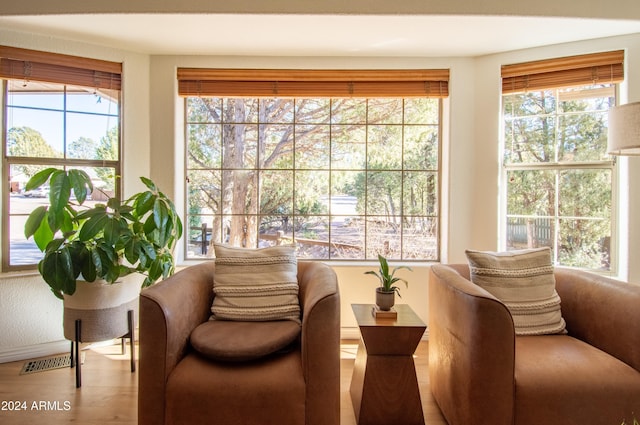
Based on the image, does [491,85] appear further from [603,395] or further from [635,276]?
[603,395]

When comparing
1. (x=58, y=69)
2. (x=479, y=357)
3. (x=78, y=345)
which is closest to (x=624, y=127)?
(x=479, y=357)

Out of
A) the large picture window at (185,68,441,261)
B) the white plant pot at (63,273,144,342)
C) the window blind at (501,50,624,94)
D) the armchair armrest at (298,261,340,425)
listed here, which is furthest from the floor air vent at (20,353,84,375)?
the window blind at (501,50,624,94)

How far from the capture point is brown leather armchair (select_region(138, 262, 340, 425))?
4.86 feet

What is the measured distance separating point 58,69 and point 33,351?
2056mm

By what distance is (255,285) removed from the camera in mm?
2049

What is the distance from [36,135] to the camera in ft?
8.73

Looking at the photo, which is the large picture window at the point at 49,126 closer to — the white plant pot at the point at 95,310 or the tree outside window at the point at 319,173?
the tree outside window at the point at 319,173

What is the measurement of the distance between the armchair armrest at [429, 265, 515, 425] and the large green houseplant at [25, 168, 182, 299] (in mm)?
1819

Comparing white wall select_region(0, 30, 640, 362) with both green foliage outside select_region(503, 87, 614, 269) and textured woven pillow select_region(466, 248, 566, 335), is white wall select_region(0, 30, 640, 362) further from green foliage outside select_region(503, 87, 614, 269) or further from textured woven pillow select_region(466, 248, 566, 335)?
textured woven pillow select_region(466, 248, 566, 335)

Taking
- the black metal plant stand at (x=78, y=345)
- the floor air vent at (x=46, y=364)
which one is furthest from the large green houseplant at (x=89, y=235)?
the floor air vent at (x=46, y=364)

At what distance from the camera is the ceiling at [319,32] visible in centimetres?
230

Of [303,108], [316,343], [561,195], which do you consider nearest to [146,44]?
[303,108]

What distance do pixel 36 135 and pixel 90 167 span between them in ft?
1.33

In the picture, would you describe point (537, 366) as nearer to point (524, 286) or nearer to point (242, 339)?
point (524, 286)
